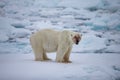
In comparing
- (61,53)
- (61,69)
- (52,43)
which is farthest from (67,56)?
(61,69)

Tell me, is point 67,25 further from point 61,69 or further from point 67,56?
point 61,69

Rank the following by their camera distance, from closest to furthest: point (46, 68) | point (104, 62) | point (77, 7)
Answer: point (46, 68), point (104, 62), point (77, 7)

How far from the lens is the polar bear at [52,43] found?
11.0 feet

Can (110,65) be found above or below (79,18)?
below

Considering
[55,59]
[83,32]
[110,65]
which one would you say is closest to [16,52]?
[55,59]

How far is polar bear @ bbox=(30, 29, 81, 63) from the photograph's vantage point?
335cm

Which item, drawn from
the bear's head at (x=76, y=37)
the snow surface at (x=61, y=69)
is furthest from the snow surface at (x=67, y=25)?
the bear's head at (x=76, y=37)

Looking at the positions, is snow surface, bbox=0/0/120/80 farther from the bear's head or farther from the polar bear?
the bear's head

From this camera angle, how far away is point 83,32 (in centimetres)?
371

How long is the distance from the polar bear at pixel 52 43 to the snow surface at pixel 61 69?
0.09 m

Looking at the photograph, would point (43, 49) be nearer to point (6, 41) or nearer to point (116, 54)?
point (6, 41)

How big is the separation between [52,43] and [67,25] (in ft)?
1.30

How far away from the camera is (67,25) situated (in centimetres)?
376

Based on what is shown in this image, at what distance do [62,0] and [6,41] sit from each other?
0.79 meters
